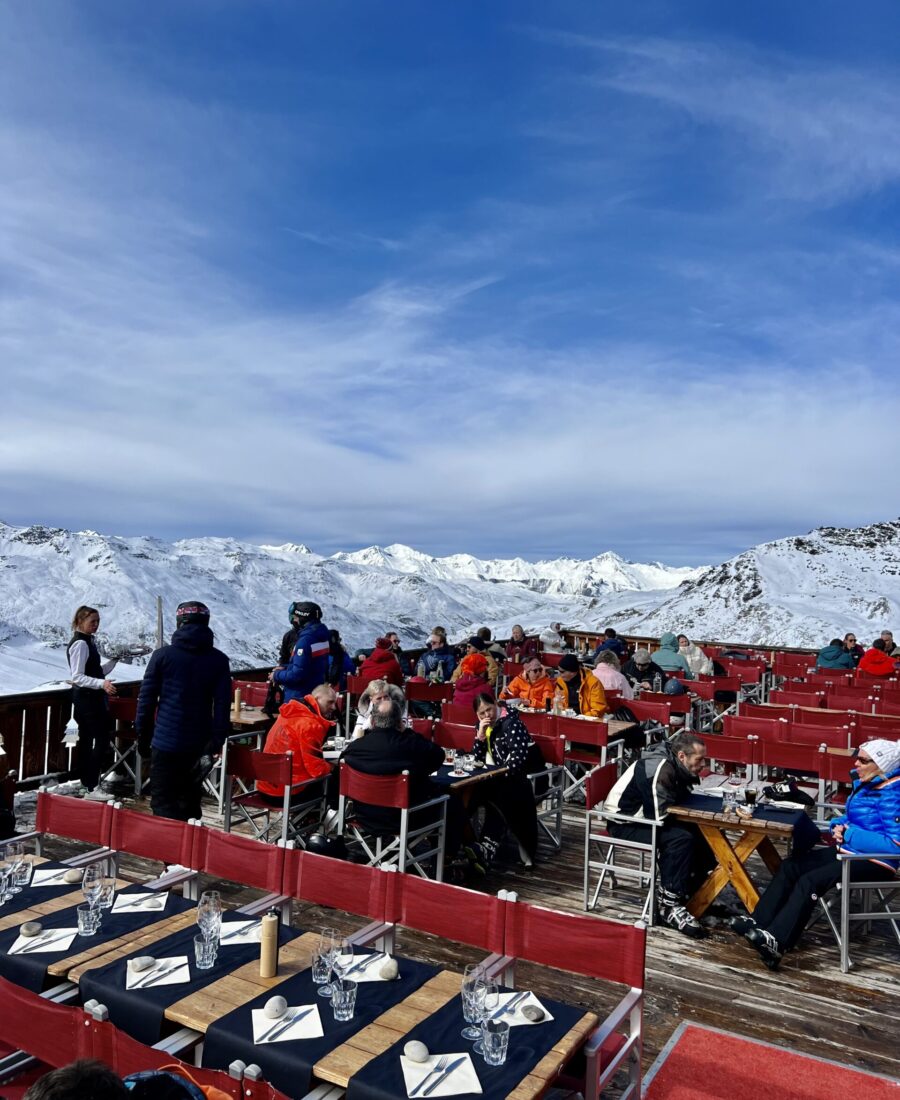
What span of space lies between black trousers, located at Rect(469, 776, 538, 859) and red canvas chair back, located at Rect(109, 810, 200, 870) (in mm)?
2845

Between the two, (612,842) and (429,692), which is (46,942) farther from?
(429,692)

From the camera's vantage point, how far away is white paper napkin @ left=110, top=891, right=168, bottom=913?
135 inches

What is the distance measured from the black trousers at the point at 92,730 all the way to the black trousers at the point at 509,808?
348 centimetres

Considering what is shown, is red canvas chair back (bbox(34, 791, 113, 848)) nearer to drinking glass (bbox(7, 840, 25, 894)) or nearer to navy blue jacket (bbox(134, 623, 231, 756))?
drinking glass (bbox(7, 840, 25, 894))

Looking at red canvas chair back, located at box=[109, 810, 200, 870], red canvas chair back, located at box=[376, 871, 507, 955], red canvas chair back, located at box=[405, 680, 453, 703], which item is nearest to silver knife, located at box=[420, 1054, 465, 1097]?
red canvas chair back, located at box=[376, 871, 507, 955]

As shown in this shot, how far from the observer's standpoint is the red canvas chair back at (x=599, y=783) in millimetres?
5477

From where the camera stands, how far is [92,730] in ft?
24.7

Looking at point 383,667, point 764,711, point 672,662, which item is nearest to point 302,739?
point 383,667

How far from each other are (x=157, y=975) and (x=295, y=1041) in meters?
0.64

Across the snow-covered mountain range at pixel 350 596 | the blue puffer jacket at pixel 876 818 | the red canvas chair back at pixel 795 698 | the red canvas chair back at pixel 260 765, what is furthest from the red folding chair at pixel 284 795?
the snow-covered mountain range at pixel 350 596

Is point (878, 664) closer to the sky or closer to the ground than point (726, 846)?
closer to the sky

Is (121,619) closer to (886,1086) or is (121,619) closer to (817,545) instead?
(817,545)

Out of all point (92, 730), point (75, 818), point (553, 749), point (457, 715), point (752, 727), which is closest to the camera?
point (75, 818)

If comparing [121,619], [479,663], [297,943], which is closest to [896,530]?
[479,663]
